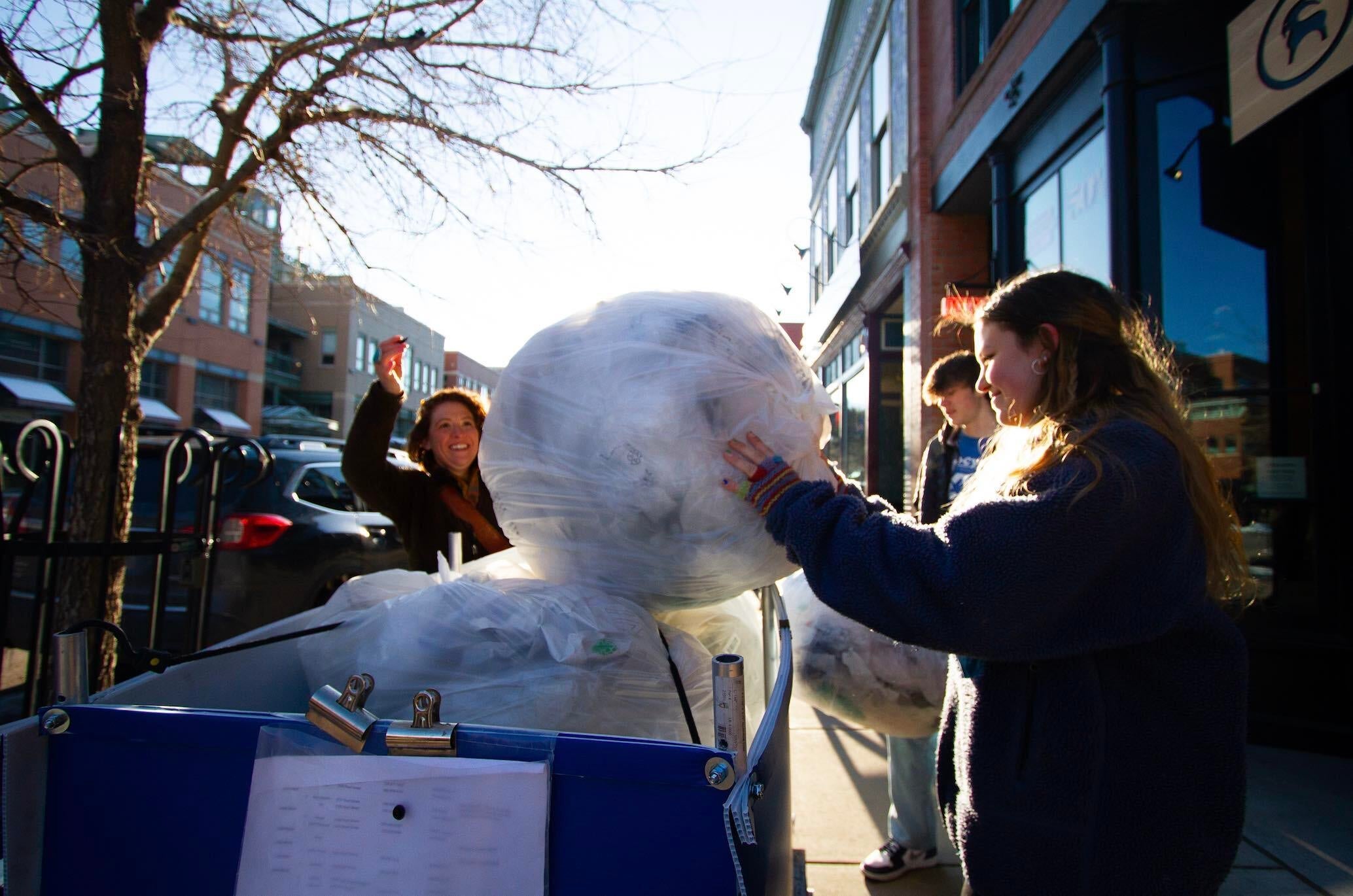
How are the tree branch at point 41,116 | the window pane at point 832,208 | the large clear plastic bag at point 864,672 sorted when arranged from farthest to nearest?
the window pane at point 832,208, the tree branch at point 41,116, the large clear plastic bag at point 864,672

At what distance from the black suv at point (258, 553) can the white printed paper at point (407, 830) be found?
11.7 ft

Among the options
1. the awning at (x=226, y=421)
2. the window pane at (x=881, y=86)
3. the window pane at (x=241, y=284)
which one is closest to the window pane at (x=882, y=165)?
the window pane at (x=881, y=86)

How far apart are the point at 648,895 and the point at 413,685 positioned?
1.90ft

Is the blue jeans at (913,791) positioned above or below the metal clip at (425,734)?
below

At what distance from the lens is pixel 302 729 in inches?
39.6

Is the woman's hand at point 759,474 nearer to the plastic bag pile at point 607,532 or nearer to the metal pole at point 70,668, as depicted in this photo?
the plastic bag pile at point 607,532

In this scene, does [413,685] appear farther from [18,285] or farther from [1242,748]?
[18,285]

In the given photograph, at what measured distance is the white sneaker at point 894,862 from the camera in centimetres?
292

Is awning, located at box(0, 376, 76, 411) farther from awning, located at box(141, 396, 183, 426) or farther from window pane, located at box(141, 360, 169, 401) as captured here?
window pane, located at box(141, 360, 169, 401)

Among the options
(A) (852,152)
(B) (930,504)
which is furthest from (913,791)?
(A) (852,152)

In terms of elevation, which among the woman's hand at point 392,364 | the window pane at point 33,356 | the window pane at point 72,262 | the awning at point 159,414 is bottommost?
the woman's hand at point 392,364

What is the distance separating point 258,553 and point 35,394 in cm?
2502

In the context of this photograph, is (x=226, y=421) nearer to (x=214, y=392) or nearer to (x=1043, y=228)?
(x=214, y=392)

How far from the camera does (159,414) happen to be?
1085 inches
